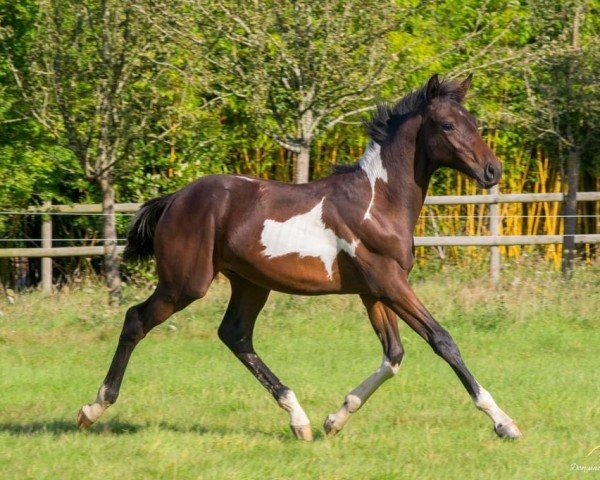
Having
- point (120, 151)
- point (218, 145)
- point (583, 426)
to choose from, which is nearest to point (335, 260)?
point (583, 426)

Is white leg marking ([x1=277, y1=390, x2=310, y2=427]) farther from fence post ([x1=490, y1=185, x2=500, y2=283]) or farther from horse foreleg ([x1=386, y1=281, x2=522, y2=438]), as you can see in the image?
fence post ([x1=490, y1=185, x2=500, y2=283])

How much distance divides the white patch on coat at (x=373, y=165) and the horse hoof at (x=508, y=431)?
5.09 feet

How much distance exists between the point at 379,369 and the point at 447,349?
581mm

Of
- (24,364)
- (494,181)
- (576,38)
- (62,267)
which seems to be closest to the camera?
(494,181)

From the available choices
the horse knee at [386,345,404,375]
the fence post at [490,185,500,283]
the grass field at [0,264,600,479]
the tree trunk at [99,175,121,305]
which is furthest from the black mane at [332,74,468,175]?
the fence post at [490,185,500,283]

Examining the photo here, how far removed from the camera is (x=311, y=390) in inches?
320

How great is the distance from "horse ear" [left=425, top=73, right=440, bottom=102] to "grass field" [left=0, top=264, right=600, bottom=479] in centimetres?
208

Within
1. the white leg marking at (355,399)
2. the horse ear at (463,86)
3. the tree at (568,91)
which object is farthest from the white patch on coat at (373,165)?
the tree at (568,91)

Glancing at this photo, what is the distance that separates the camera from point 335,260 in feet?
22.2

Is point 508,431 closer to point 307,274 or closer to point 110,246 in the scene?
point 307,274

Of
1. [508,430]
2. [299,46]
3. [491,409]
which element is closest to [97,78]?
[299,46]

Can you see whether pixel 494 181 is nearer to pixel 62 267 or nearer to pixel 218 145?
Result: pixel 218 145

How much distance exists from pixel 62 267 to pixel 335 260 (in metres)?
9.94

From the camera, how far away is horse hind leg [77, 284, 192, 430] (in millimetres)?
6933
